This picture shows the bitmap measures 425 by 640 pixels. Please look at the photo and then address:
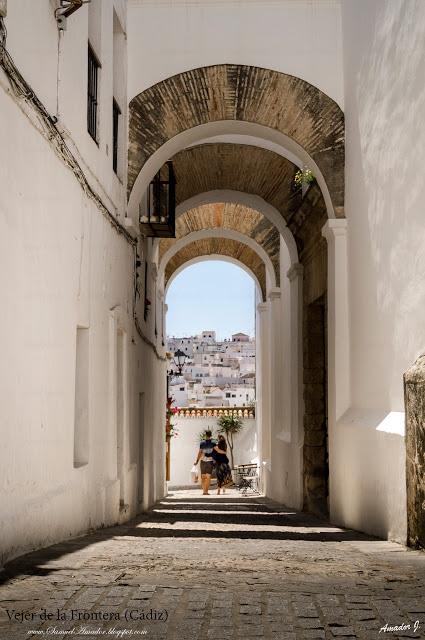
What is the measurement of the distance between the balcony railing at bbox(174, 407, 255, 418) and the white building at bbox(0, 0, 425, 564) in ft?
56.1

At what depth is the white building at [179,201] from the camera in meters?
5.37

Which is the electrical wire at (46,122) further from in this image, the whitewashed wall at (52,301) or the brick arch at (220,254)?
the brick arch at (220,254)

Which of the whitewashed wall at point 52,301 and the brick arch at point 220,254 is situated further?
the brick arch at point 220,254

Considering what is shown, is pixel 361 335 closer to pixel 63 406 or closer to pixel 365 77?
pixel 365 77

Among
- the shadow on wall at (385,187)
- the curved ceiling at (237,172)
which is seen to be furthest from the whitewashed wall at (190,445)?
the shadow on wall at (385,187)

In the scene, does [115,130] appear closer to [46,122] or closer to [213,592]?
[46,122]

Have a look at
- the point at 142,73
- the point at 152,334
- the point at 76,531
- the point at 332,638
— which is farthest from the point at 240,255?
the point at 332,638

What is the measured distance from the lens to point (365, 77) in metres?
8.20

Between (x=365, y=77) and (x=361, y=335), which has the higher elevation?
(x=365, y=77)

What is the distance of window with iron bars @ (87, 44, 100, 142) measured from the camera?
7.92m

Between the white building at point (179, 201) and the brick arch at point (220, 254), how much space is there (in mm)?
5075

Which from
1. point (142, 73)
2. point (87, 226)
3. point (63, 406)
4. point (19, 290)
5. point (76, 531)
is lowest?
point (76, 531)

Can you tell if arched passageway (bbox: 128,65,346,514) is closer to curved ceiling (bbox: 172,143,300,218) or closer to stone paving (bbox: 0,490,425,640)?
curved ceiling (bbox: 172,143,300,218)

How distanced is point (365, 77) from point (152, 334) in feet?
23.7
